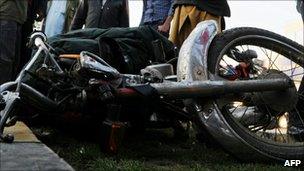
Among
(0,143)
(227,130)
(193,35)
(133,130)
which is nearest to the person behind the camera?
(0,143)

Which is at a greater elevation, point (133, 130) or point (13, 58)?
point (13, 58)

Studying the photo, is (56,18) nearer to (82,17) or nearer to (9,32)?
(82,17)

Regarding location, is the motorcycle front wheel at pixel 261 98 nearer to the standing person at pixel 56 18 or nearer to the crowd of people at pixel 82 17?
the crowd of people at pixel 82 17

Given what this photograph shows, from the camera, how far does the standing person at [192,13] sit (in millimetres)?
4238

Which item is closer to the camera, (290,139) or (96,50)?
(96,50)

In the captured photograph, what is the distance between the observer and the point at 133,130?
3.42 meters

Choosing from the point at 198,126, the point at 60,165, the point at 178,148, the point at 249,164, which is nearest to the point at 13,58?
the point at 178,148

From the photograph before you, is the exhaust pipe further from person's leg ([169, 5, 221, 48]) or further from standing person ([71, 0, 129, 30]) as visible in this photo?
standing person ([71, 0, 129, 30])

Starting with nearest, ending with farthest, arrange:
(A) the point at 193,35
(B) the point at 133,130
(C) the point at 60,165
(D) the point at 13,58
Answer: (C) the point at 60,165
(A) the point at 193,35
(B) the point at 133,130
(D) the point at 13,58

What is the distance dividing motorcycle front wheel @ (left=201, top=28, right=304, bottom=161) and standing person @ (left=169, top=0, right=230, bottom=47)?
781 mm

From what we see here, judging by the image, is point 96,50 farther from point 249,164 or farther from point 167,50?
point 249,164

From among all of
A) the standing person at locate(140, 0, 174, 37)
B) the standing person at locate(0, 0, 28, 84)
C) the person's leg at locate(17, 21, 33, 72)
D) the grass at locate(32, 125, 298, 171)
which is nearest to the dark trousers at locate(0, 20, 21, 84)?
the standing person at locate(0, 0, 28, 84)

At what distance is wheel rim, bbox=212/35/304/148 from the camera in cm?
316

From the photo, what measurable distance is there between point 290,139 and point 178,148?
31.6 inches
